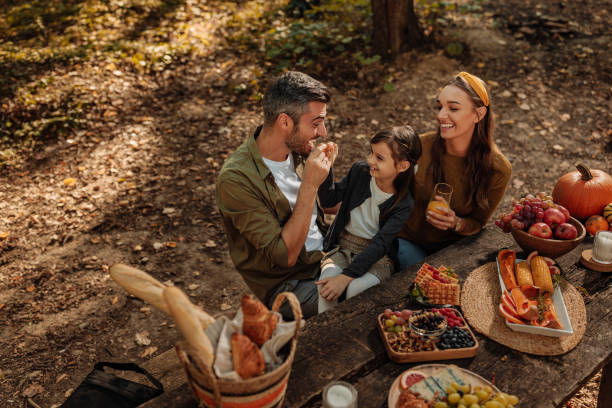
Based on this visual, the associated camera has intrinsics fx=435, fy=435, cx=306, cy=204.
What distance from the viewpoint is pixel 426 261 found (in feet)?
9.40

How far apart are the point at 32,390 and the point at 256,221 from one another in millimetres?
2256

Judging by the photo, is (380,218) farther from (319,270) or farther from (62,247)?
(62,247)

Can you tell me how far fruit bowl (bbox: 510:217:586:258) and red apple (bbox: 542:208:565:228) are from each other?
0.41 feet

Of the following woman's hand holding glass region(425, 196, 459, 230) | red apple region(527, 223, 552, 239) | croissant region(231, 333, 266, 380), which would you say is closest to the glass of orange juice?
woman's hand holding glass region(425, 196, 459, 230)

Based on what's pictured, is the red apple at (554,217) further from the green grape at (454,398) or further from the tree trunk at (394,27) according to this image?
the tree trunk at (394,27)

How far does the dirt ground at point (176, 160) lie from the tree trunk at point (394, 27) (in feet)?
0.79

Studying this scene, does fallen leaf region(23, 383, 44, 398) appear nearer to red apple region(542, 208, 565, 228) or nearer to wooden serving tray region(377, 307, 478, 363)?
wooden serving tray region(377, 307, 478, 363)

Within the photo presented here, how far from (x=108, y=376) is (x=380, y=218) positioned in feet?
6.51

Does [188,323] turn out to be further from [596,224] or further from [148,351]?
[596,224]

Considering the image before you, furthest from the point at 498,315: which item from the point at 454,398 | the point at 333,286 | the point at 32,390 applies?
the point at 32,390

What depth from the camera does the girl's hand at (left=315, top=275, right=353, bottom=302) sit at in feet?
9.40

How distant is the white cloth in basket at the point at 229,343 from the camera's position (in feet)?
5.27

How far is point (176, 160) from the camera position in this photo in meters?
5.74

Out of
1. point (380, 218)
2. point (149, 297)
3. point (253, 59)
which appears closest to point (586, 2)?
point (253, 59)
